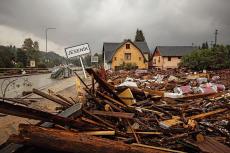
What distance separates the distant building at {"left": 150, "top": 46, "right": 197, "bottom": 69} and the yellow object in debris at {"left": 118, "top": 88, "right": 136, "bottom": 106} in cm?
6635

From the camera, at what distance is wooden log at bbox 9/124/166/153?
13.3 ft

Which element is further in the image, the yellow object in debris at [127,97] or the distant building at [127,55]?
the distant building at [127,55]

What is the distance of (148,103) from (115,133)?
3868mm

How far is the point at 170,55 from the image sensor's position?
76125 millimetres

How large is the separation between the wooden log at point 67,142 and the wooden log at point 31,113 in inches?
8.5

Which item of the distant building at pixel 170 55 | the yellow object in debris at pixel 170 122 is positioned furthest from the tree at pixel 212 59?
the distant building at pixel 170 55

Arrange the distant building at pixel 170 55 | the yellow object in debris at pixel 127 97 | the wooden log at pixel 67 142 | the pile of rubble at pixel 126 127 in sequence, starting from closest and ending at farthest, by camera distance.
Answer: the wooden log at pixel 67 142 → the pile of rubble at pixel 126 127 → the yellow object in debris at pixel 127 97 → the distant building at pixel 170 55

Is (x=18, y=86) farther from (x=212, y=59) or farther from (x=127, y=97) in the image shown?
(x=212, y=59)

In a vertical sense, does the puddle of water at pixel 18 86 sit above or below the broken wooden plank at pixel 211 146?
below

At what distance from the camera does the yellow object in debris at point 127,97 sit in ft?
27.9

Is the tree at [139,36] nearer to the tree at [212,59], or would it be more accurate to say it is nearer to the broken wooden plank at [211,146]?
the tree at [212,59]

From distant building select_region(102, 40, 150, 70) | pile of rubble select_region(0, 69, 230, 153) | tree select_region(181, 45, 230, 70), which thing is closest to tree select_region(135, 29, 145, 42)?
distant building select_region(102, 40, 150, 70)

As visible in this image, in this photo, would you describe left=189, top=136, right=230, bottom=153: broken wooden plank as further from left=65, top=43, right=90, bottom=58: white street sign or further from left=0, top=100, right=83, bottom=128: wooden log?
left=65, top=43, right=90, bottom=58: white street sign

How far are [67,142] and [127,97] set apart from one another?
458cm
